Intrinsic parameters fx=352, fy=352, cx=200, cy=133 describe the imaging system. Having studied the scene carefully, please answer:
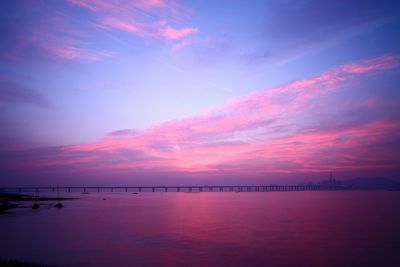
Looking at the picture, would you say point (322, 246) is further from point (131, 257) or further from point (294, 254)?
point (131, 257)

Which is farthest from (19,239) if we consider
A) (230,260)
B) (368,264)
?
(368,264)

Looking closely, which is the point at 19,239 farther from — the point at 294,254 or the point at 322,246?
the point at 322,246

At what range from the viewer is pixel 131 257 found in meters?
26.2

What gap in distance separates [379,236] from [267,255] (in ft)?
53.6

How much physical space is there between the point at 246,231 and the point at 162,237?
32.8 ft

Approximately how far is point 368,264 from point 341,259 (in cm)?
194

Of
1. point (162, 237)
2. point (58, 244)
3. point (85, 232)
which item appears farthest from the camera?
point (85, 232)

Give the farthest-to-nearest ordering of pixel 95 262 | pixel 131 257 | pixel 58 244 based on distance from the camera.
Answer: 1. pixel 58 244
2. pixel 131 257
3. pixel 95 262

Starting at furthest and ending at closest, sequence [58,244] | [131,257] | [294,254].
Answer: [58,244] → [294,254] → [131,257]

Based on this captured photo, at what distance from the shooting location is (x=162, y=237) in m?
35.7

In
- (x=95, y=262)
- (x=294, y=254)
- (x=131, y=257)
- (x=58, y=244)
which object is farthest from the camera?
(x=58, y=244)

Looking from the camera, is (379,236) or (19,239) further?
(379,236)

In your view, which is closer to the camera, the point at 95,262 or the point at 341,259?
the point at 95,262

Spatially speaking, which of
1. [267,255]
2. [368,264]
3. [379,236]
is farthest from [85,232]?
[379,236]
